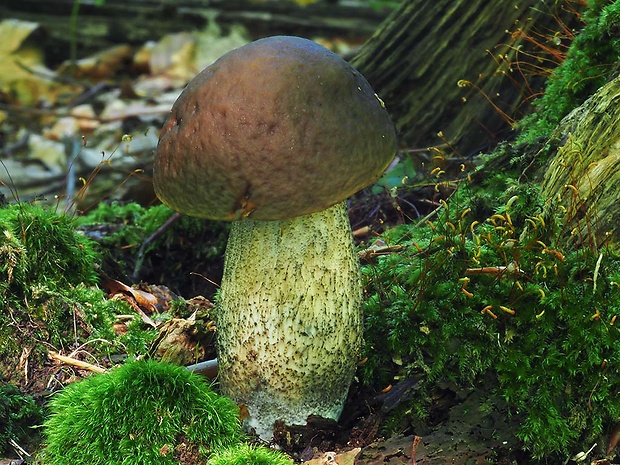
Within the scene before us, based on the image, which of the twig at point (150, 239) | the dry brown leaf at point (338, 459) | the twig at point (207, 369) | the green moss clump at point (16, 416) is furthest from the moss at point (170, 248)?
the dry brown leaf at point (338, 459)

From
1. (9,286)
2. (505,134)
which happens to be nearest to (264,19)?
(505,134)

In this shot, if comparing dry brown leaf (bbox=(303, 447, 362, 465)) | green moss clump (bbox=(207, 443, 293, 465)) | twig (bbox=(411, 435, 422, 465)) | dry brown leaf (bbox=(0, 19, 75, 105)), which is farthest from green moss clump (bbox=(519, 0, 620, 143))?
dry brown leaf (bbox=(0, 19, 75, 105))

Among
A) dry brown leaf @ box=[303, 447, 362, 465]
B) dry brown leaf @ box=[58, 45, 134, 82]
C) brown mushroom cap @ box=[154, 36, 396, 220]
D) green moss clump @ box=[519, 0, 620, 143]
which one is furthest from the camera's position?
dry brown leaf @ box=[58, 45, 134, 82]

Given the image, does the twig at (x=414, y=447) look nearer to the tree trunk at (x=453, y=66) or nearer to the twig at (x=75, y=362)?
the twig at (x=75, y=362)

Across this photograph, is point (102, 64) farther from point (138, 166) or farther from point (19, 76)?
point (138, 166)

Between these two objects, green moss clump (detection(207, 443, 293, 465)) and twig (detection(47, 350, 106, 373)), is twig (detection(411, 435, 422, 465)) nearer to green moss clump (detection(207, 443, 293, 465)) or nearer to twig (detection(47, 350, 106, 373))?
green moss clump (detection(207, 443, 293, 465))

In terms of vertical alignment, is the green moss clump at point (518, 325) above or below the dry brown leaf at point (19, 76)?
above
